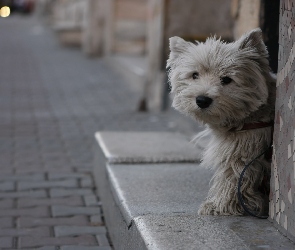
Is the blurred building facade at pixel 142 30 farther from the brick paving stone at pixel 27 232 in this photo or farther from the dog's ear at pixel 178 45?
the dog's ear at pixel 178 45

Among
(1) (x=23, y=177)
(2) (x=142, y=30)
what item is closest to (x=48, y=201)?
(1) (x=23, y=177)

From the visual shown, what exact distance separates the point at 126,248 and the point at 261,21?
2.22m

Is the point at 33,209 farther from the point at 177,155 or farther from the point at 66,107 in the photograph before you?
the point at 66,107

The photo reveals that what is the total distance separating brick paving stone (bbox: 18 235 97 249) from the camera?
402cm

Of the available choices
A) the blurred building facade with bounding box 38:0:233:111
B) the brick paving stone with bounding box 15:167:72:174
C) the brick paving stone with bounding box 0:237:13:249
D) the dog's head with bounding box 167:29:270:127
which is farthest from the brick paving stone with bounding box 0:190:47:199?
the blurred building facade with bounding box 38:0:233:111

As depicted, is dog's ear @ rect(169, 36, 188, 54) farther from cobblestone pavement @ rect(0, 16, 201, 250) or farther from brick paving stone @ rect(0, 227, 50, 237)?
brick paving stone @ rect(0, 227, 50, 237)

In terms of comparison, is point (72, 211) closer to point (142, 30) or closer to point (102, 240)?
point (102, 240)

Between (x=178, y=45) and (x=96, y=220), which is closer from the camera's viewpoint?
(x=178, y=45)

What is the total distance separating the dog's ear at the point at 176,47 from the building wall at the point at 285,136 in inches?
20.2

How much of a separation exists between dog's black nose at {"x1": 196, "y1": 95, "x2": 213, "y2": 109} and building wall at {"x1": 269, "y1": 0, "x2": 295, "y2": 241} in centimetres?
33

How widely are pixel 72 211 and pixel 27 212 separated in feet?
1.05

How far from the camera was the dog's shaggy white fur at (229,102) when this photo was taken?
3141mm

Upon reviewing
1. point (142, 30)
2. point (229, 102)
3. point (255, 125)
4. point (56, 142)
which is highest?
point (229, 102)

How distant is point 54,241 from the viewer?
408cm
